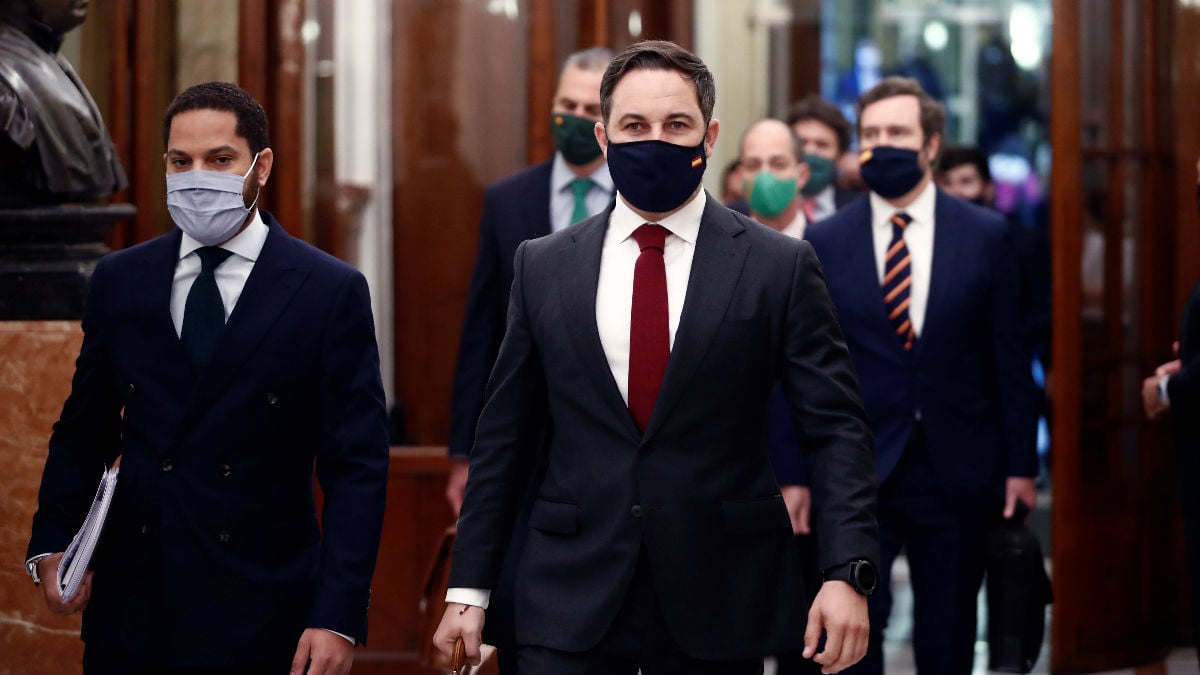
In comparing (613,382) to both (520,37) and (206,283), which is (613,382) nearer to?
(206,283)

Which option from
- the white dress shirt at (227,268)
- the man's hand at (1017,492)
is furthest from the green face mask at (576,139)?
the white dress shirt at (227,268)

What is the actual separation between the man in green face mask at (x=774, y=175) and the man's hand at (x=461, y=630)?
9.30 ft

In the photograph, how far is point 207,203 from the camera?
3.63 metres

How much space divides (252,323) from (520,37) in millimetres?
3539

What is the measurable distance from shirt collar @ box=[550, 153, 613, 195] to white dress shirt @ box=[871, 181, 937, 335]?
2.57ft

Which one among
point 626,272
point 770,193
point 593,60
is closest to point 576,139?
point 593,60

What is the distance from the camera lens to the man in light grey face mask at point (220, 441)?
11.7 ft

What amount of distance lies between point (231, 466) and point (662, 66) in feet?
3.64

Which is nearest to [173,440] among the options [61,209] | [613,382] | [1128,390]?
[613,382]

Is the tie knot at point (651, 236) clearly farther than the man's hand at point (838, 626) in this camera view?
Yes

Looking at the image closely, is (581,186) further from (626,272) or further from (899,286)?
(626,272)

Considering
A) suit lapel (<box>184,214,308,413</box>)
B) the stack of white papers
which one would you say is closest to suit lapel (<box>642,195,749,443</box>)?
suit lapel (<box>184,214,308,413</box>)

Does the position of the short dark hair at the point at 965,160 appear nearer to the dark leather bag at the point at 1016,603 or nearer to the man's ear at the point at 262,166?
the dark leather bag at the point at 1016,603

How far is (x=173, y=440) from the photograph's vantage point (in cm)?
357
